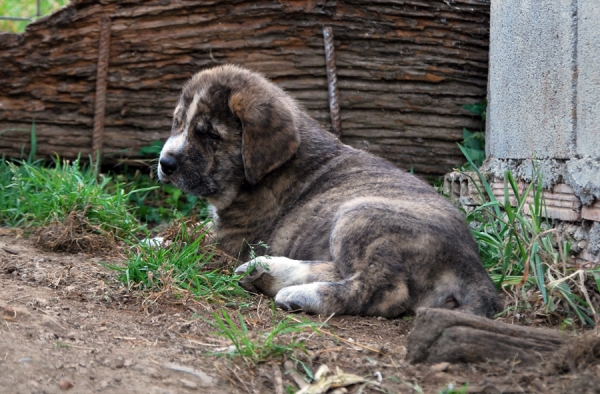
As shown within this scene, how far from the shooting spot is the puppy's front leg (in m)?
4.23

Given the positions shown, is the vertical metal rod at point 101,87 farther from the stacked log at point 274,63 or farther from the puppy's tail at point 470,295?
the puppy's tail at point 470,295

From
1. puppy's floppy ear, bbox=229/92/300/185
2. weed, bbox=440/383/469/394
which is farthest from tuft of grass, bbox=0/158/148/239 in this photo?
weed, bbox=440/383/469/394

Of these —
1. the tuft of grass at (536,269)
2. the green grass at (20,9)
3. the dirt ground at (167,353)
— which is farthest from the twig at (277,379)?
the green grass at (20,9)

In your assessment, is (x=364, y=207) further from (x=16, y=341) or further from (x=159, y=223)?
(x=159, y=223)

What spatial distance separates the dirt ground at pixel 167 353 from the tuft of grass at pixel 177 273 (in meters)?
0.12

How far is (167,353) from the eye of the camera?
10.4ft

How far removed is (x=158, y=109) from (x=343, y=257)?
3390 millimetres

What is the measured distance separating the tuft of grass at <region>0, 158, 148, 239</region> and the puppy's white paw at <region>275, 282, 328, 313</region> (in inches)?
59.9

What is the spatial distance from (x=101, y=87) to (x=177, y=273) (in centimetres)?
315

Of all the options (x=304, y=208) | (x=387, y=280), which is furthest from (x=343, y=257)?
(x=304, y=208)

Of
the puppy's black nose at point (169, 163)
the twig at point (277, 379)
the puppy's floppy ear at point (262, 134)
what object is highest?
the puppy's floppy ear at point (262, 134)

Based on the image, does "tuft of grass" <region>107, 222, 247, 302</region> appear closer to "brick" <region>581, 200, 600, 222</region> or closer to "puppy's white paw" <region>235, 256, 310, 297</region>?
"puppy's white paw" <region>235, 256, 310, 297</region>

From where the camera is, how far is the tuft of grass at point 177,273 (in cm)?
411

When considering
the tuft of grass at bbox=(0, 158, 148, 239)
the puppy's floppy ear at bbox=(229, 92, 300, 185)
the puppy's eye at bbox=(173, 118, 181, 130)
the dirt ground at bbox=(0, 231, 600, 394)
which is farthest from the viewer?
the tuft of grass at bbox=(0, 158, 148, 239)
